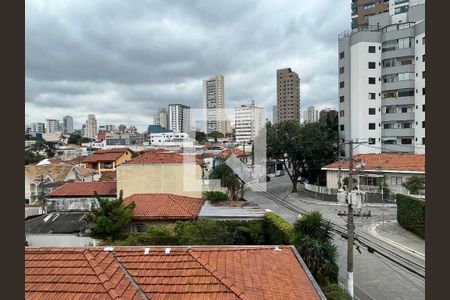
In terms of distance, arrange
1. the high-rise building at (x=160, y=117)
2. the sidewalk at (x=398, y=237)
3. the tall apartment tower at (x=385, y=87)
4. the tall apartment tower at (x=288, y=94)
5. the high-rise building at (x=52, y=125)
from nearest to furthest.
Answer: the sidewalk at (x=398, y=237), the tall apartment tower at (x=385, y=87), the tall apartment tower at (x=288, y=94), the high-rise building at (x=160, y=117), the high-rise building at (x=52, y=125)

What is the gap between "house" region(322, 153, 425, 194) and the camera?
82.1 feet

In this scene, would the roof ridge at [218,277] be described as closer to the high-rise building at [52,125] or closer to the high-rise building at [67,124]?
the high-rise building at [52,125]

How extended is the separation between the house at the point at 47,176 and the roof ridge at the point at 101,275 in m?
22.5

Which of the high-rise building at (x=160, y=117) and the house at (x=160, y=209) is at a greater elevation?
the high-rise building at (x=160, y=117)

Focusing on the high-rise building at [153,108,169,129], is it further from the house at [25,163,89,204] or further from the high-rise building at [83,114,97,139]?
the house at [25,163,89,204]

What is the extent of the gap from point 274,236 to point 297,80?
301 feet

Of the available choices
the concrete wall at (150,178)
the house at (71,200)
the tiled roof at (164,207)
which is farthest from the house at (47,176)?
the tiled roof at (164,207)

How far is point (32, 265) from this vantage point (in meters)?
6.76

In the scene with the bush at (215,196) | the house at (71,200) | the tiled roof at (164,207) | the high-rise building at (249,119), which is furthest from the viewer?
the high-rise building at (249,119)

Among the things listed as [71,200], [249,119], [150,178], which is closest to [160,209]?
[150,178]

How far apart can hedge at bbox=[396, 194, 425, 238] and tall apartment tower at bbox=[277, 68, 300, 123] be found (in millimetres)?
80782

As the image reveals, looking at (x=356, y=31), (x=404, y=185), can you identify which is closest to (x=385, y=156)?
(x=404, y=185)

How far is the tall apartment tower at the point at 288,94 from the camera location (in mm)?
98562

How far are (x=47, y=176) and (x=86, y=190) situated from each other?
12285 millimetres
